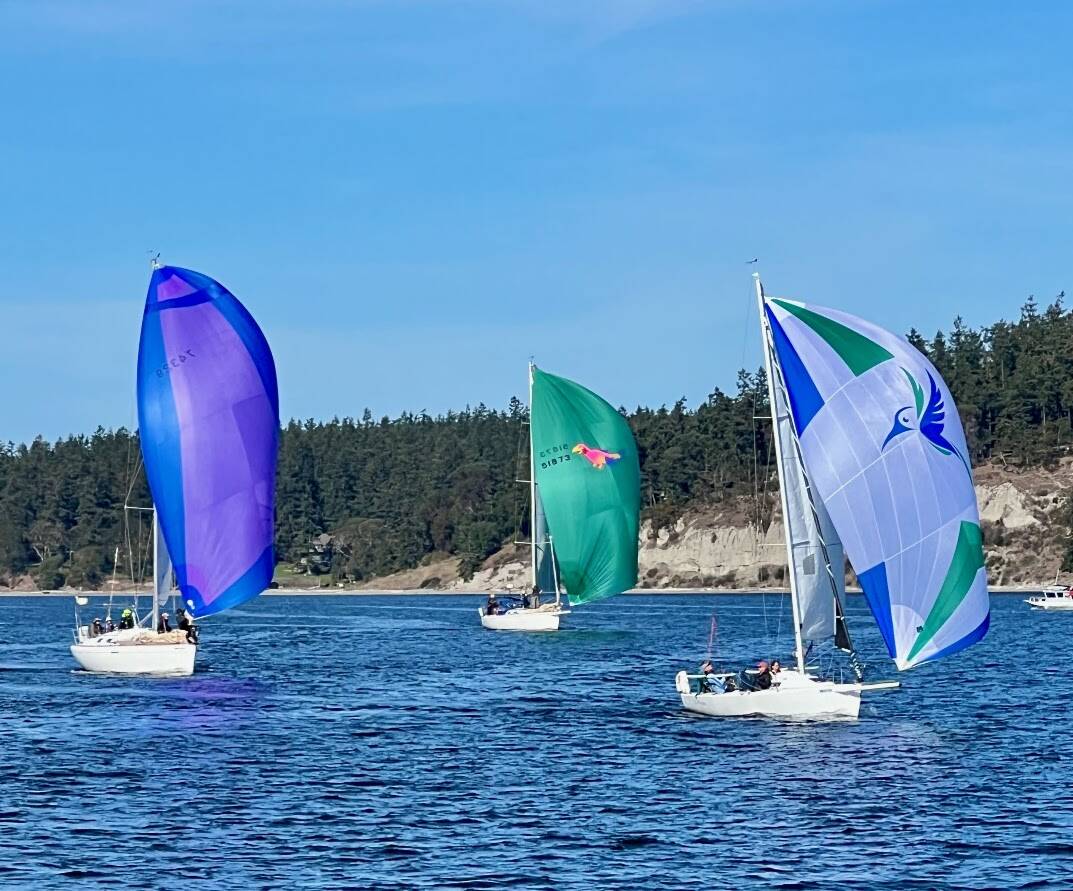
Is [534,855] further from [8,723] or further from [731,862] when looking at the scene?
[8,723]

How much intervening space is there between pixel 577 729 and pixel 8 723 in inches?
647

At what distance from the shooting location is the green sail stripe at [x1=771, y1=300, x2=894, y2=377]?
4597 cm

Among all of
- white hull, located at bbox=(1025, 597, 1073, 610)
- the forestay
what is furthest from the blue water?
white hull, located at bbox=(1025, 597, 1073, 610)

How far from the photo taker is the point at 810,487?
4756 cm

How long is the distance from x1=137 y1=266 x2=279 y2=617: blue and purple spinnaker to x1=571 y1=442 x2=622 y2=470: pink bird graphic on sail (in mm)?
35411

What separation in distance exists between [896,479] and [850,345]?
369 centimetres

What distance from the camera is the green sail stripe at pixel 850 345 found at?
46.0 meters

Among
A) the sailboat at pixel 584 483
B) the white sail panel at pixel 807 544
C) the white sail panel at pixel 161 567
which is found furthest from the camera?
the sailboat at pixel 584 483

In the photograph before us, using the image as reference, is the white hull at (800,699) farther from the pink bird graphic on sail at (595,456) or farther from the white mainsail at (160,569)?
the pink bird graphic on sail at (595,456)

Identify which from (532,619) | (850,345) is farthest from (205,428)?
(532,619)

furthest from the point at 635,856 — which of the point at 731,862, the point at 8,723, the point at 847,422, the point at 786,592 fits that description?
the point at 786,592

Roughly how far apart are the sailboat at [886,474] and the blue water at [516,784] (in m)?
3.46

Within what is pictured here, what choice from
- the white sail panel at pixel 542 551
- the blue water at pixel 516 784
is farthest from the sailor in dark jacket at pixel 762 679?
the white sail panel at pixel 542 551

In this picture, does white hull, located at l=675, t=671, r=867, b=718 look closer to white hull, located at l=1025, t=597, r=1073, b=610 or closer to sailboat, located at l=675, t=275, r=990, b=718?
sailboat, located at l=675, t=275, r=990, b=718
